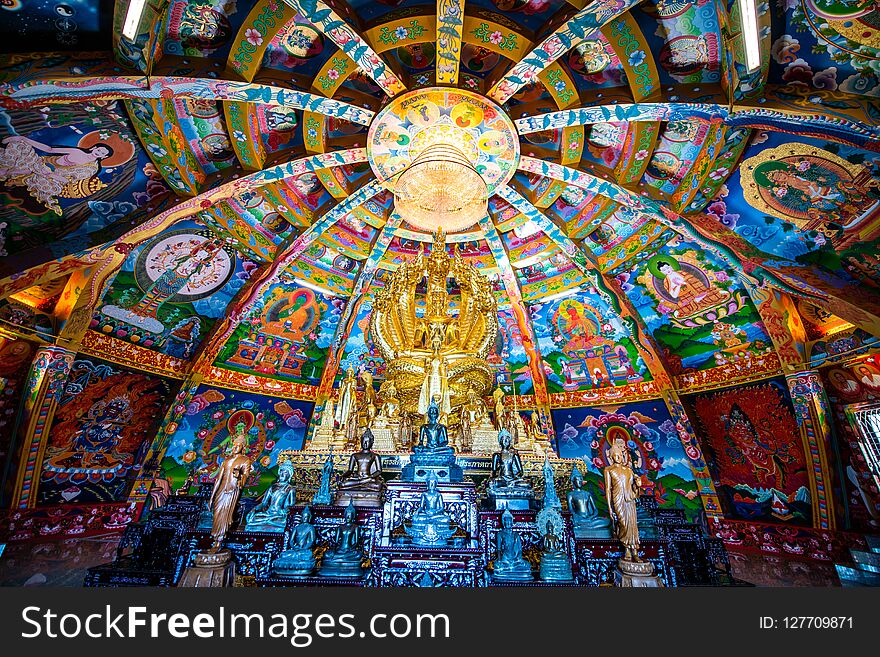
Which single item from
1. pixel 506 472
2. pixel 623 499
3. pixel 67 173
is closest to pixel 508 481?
pixel 506 472

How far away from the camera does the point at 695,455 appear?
9852 millimetres

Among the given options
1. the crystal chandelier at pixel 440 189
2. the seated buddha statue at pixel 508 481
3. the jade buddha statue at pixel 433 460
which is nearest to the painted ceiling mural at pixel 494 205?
the crystal chandelier at pixel 440 189

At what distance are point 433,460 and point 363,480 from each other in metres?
1.37

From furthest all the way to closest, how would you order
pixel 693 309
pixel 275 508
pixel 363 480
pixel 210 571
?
pixel 693 309 → pixel 363 480 → pixel 275 508 → pixel 210 571

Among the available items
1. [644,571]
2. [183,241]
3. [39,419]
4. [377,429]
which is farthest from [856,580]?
[39,419]

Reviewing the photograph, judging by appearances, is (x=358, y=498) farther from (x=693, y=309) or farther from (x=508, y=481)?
(x=693, y=309)

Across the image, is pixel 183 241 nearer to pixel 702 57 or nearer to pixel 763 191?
pixel 702 57

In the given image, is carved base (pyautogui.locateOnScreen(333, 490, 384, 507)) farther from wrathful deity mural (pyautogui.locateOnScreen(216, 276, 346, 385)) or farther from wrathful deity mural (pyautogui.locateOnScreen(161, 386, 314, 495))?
wrathful deity mural (pyautogui.locateOnScreen(216, 276, 346, 385))

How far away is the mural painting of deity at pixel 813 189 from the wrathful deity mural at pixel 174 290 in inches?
406

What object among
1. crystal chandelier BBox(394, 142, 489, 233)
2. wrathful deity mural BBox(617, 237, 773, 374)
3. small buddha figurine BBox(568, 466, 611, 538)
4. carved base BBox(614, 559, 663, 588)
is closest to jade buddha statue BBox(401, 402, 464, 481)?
small buddha figurine BBox(568, 466, 611, 538)

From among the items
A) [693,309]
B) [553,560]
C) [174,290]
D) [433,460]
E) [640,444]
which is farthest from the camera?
[640,444]

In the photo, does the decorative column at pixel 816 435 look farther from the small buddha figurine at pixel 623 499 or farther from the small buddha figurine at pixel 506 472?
the small buddha figurine at pixel 506 472

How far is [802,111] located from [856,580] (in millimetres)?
7858

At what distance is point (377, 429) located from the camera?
26.2ft
